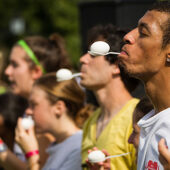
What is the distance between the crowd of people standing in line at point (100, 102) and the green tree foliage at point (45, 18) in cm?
997

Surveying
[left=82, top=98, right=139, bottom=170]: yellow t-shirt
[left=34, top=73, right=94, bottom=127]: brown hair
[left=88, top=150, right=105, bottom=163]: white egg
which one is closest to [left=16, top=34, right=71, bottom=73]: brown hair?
[left=34, top=73, right=94, bottom=127]: brown hair

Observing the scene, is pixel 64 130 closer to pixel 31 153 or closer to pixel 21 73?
pixel 31 153

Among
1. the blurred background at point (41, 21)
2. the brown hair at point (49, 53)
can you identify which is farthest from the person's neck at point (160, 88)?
the blurred background at point (41, 21)

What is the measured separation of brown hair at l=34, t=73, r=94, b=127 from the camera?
3.89 metres

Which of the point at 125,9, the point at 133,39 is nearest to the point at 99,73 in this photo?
the point at 133,39

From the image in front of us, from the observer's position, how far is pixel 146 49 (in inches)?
86.3

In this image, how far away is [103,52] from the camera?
2396 mm

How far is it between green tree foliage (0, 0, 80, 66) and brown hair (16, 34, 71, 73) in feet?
32.5

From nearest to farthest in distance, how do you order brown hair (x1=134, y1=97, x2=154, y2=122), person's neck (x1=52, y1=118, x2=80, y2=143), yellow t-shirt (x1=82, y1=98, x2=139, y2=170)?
1. brown hair (x1=134, y1=97, x2=154, y2=122)
2. yellow t-shirt (x1=82, y1=98, x2=139, y2=170)
3. person's neck (x1=52, y1=118, x2=80, y2=143)

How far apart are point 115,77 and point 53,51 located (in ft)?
4.95

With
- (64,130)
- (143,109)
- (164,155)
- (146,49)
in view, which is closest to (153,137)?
(164,155)

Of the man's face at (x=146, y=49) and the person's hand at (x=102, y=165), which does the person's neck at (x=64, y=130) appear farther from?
the man's face at (x=146, y=49)

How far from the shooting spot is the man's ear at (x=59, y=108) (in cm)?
386

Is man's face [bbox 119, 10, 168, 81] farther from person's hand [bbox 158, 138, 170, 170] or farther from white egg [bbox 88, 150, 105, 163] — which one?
white egg [bbox 88, 150, 105, 163]
